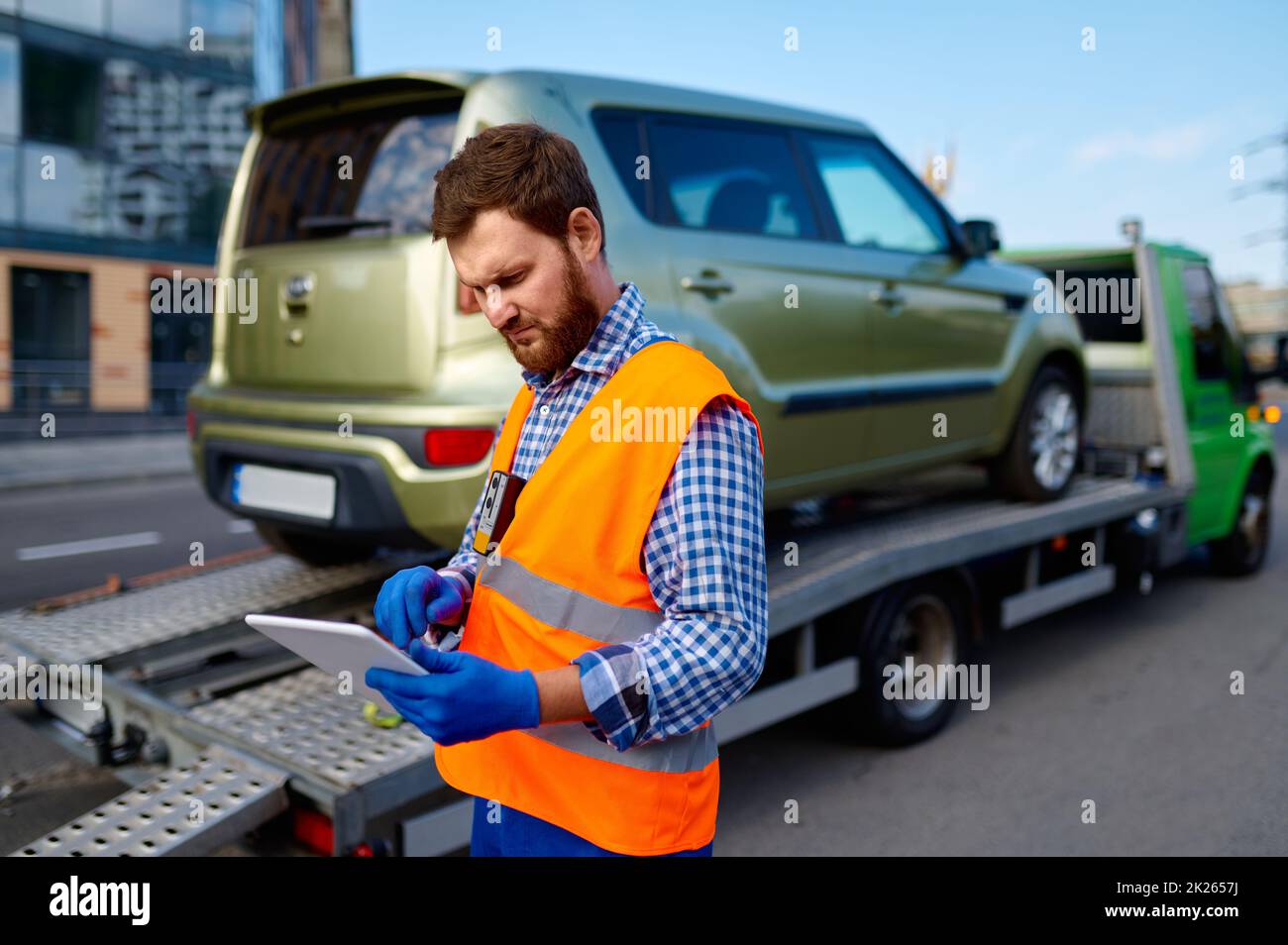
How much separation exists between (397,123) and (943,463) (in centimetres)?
290

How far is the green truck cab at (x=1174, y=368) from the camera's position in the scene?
239 inches

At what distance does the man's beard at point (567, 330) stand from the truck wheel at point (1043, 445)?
13.8ft

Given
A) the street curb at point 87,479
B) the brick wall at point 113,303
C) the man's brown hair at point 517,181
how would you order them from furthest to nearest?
1. the brick wall at point 113,303
2. the street curb at point 87,479
3. the man's brown hair at point 517,181

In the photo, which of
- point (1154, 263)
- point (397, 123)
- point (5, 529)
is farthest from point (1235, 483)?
point (5, 529)

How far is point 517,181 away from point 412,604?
610mm

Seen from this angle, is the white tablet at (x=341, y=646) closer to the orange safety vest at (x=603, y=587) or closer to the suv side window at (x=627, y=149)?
the orange safety vest at (x=603, y=587)

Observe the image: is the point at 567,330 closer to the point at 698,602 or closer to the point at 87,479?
the point at 698,602

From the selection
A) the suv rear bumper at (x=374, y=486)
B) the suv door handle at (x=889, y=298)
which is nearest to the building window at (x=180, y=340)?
the suv rear bumper at (x=374, y=486)

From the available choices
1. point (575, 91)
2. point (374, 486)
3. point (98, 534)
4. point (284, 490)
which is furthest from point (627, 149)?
point (98, 534)

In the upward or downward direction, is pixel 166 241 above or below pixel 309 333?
above

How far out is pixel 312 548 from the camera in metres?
4.32
